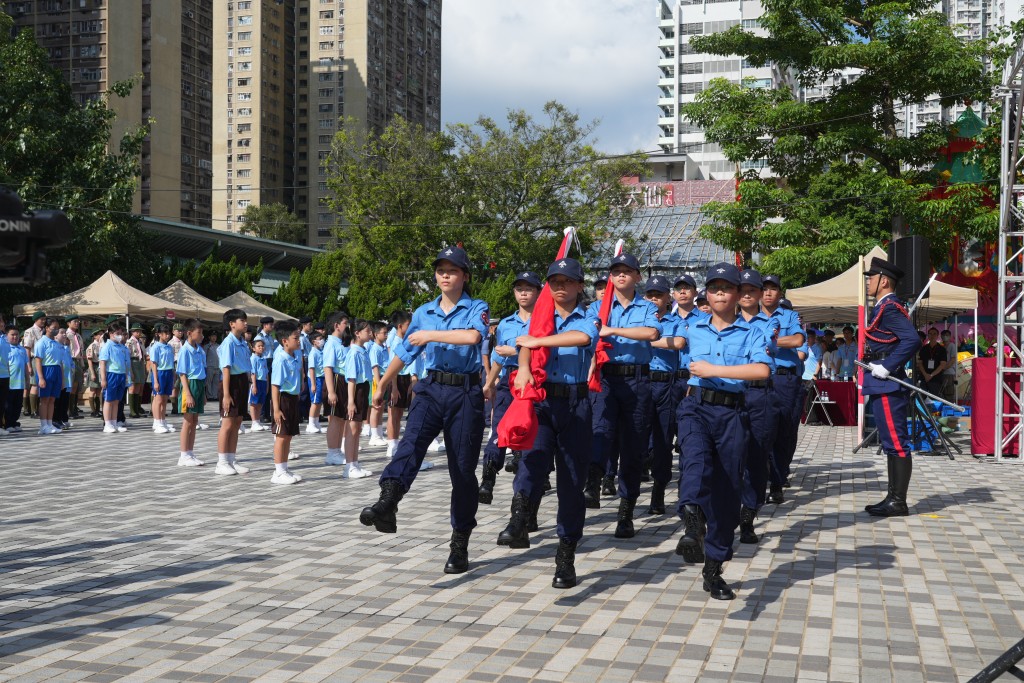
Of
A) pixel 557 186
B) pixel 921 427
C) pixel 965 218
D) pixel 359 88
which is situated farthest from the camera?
pixel 359 88

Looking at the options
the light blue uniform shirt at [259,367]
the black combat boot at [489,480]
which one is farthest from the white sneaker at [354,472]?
the light blue uniform shirt at [259,367]

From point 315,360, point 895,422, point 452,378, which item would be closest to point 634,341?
point 895,422

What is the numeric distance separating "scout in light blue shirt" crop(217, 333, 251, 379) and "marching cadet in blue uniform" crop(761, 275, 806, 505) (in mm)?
5666

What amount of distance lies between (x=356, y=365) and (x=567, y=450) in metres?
6.41

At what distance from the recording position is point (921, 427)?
50.1 feet

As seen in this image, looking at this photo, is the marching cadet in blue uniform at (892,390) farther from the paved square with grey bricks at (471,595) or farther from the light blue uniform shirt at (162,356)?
the light blue uniform shirt at (162,356)

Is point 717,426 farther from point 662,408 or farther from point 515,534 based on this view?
point 662,408

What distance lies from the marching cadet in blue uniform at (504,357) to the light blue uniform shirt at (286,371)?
206cm

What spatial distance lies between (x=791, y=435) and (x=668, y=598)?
170 inches

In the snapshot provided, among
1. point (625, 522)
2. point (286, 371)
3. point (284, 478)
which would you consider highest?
point (286, 371)

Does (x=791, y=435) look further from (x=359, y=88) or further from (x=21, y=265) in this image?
(x=359, y=88)

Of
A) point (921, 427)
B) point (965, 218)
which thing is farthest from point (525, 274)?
point (965, 218)

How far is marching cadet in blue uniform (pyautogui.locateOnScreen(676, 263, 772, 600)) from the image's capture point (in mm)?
6160

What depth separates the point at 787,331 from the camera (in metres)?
9.23
